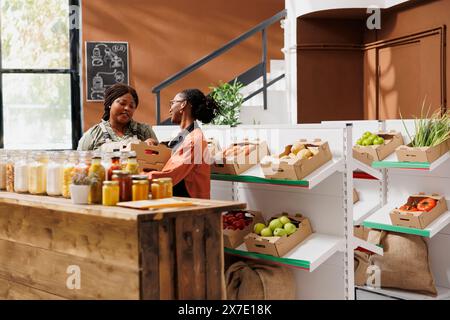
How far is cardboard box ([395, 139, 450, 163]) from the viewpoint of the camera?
445 cm

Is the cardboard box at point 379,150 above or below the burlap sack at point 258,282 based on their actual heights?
above

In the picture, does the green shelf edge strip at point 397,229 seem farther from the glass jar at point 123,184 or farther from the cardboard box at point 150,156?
the glass jar at point 123,184

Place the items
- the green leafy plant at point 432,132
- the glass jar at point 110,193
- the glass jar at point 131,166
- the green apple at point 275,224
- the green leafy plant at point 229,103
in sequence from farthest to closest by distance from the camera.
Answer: the green leafy plant at point 229,103
the green leafy plant at point 432,132
the green apple at point 275,224
the glass jar at point 131,166
the glass jar at point 110,193

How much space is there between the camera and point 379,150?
478cm

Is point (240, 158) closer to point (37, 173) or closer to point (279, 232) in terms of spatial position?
point (279, 232)

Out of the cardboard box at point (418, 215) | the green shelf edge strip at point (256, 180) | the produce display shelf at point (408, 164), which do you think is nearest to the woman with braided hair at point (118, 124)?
the green shelf edge strip at point (256, 180)

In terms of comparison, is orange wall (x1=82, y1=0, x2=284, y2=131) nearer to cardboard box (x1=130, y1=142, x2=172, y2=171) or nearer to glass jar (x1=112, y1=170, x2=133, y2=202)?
cardboard box (x1=130, y1=142, x2=172, y2=171)

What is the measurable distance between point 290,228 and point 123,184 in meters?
1.16

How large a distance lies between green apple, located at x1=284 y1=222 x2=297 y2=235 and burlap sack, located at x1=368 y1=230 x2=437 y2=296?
1387 mm

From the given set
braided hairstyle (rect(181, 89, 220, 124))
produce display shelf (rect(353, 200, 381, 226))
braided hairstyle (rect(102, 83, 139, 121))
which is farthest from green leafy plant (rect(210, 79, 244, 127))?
braided hairstyle (rect(181, 89, 220, 124))

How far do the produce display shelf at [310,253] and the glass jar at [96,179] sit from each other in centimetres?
115

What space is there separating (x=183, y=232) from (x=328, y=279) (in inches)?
50.6

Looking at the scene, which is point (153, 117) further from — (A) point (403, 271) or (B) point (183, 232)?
(B) point (183, 232)

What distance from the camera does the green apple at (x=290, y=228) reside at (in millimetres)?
3713
